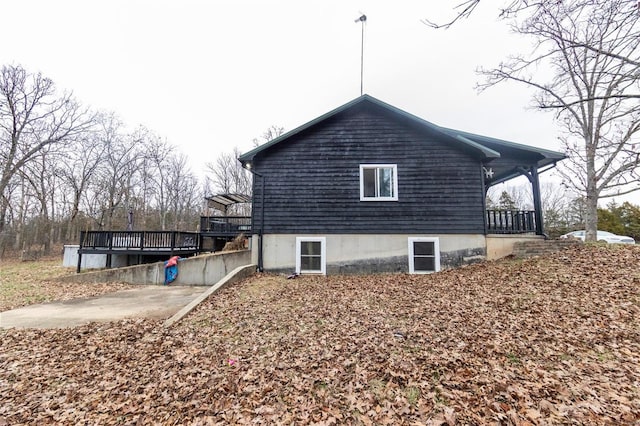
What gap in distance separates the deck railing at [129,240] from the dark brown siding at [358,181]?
5.37 m

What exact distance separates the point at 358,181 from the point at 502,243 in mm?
5465

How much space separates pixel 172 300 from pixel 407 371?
6676mm

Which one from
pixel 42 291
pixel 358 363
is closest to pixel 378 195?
pixel 358 363

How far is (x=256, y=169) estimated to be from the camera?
10125 millimetres

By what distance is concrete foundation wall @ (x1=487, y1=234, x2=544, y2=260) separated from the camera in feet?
30.6

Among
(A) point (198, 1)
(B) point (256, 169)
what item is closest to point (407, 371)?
(B) point (256, 169)

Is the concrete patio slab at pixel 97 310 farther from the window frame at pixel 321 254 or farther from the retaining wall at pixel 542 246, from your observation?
the retaining wall at pixel 542 246

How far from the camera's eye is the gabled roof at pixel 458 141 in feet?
30.5

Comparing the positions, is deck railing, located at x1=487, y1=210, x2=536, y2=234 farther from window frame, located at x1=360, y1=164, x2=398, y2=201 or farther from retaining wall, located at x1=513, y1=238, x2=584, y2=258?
window frame, located at x1=360, y1=164, x2=398, y2=201

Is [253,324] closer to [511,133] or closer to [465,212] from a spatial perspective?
[465,212]

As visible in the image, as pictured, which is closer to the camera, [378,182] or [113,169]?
[378,182]

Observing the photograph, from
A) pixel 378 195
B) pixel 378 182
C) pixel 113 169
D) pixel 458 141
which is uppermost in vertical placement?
pixel 113 169

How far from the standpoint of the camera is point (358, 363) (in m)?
3.58

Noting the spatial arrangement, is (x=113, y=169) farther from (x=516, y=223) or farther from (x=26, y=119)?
(x=516, y=223)
